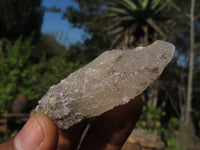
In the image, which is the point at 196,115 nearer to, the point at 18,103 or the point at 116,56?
the point at 18,103

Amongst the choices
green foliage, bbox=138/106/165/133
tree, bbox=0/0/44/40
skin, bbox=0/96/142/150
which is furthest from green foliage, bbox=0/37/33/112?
tree, bbox=0/0/44/40

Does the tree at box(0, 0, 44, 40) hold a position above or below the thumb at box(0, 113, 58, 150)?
below

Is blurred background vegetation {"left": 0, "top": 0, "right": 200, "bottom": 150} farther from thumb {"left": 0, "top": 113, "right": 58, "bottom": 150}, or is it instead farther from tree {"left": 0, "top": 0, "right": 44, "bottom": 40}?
tree {"left": 0, "top": 0, "right": 44, "bottom": 40}

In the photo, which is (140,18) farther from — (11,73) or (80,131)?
(11,73)

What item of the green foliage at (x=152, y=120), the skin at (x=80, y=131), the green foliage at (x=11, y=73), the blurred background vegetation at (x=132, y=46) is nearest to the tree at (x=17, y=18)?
the blurred background vegetation at (x=132, y=46)

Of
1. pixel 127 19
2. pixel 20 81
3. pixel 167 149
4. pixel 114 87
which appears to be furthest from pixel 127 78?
pixel 20 81

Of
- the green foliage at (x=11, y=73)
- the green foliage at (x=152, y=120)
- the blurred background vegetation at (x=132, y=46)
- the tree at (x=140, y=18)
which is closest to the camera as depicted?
the blurred background vegetation at (x=132, y=46)

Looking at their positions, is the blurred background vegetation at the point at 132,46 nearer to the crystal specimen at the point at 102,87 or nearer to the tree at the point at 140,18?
the tree at the point at 140,18
